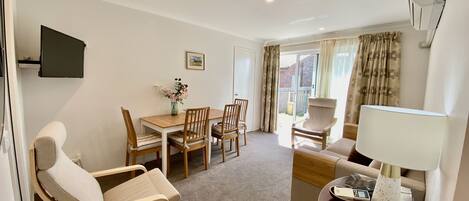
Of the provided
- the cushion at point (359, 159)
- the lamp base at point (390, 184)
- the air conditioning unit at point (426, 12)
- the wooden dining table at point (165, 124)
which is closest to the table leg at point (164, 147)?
the wooden dining table at point (165, 124)

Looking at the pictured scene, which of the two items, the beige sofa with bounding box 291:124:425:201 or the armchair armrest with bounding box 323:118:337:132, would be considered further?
the armchair armrest with bounding box 323:118:337:132

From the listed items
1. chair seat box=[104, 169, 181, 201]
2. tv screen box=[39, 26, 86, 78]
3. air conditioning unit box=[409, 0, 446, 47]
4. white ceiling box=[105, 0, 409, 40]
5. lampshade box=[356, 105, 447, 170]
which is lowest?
chair seat box=[104, 169, 181, 201]

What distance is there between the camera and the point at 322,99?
12.4 ft

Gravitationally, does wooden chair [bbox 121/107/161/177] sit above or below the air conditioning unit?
below

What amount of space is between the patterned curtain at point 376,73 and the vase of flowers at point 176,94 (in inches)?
114

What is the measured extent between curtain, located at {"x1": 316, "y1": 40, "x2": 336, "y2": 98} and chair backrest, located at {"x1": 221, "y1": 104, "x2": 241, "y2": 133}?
1.87 meters

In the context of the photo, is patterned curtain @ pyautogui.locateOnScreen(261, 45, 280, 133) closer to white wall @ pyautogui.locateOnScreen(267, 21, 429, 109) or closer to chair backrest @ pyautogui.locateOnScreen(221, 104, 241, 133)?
chair backrest @ pyautogui.locateOnScreen(221, 104, 241, 133)

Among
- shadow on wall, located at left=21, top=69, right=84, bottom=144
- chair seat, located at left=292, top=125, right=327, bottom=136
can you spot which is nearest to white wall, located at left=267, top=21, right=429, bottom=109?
chair seat, located at left=292, top=125, right=327, bottom=136

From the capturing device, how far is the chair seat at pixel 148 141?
8.11 feet

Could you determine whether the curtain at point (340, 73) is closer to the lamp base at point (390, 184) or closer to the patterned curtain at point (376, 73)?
the patterned curtain at point (376, 73)

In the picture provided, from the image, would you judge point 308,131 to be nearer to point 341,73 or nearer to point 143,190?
point 341,73

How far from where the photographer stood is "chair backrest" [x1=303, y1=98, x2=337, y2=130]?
3648mm

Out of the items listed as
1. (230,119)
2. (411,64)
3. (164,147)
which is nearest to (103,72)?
(164,147)

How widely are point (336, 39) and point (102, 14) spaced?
3751 millimetres
